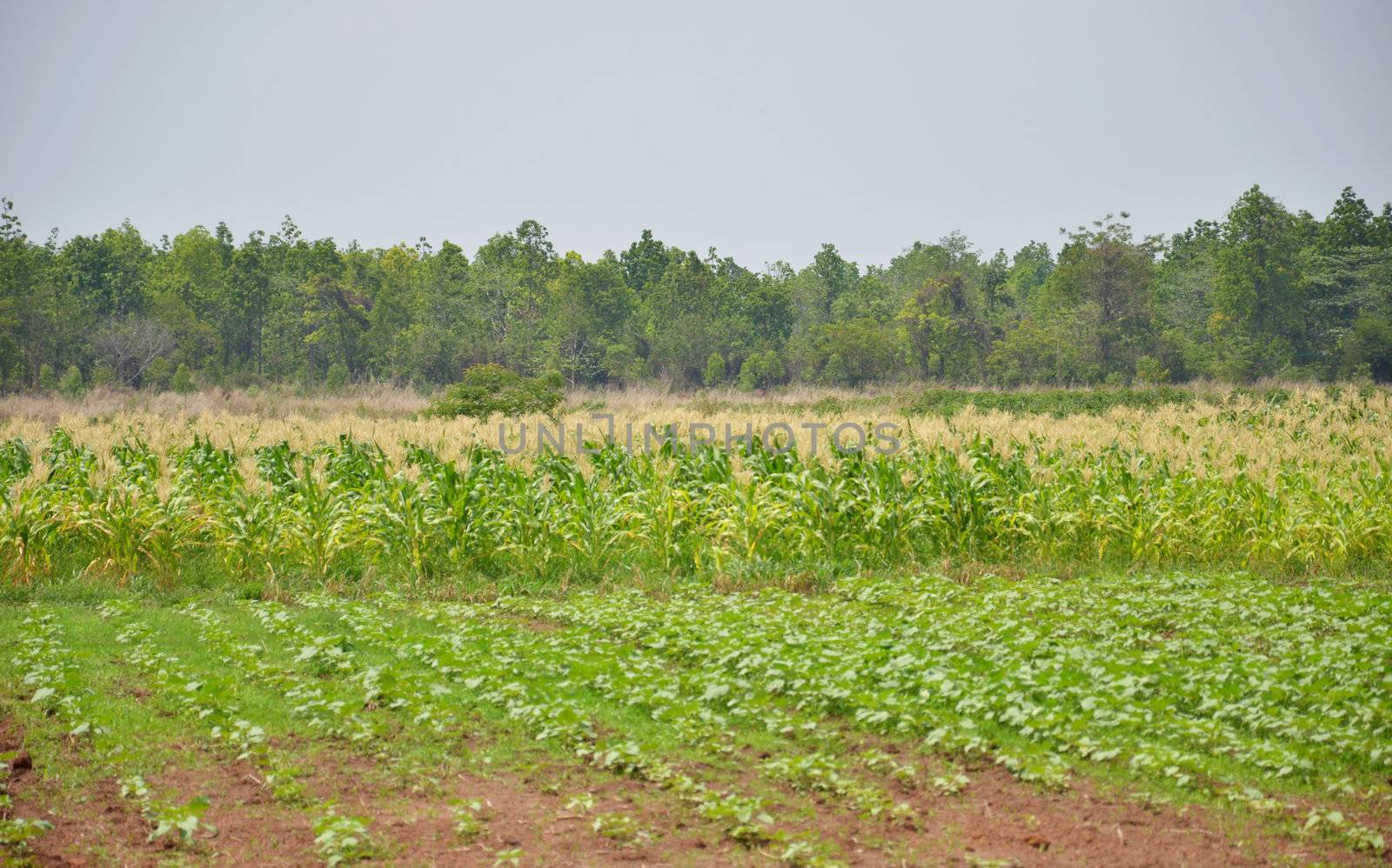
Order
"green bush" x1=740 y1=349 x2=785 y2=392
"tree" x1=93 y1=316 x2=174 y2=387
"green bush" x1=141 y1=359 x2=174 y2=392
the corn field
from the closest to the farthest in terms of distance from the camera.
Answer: the corn field < "tree" x1=93 y1=316 x2=174 y2=387 < "green bush" x1=141 y1=359 x2=174 y2=392 < "green bush" x1=740 y1=349 x2=785 y2=392

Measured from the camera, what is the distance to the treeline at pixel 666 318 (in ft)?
189

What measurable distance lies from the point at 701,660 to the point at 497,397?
2749 cm

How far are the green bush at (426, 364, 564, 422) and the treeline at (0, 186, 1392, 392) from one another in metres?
20.4

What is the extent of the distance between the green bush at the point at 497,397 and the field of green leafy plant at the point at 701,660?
612 inches

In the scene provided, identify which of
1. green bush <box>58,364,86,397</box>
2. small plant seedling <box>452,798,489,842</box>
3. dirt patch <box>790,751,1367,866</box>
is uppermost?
green bush <box>58,364,86,397</box>

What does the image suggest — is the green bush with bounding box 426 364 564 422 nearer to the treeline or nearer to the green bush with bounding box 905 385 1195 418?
the green bush with bounding box 905 385 1195 418

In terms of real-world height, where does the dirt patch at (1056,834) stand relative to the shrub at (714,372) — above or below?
below

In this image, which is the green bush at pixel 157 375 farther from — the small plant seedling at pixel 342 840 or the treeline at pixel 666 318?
the small plant seedling at pixel 342 840

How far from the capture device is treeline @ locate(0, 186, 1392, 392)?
57688 millimetres

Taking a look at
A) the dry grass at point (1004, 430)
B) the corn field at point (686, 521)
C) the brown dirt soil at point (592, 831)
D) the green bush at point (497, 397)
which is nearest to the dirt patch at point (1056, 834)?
the brown dirt soil at point (592, 831)

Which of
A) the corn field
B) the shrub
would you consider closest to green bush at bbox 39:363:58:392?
the shrub

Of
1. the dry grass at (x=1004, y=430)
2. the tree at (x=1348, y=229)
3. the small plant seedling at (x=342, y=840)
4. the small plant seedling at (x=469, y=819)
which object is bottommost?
the small plant seedling at (x=469, y=819)

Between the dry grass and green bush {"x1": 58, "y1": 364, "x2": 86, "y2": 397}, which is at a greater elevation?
green bush {"x1": 58, "y1": 364, "x2": 86, "y2": 397}

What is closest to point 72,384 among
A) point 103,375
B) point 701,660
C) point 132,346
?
point 103,375
